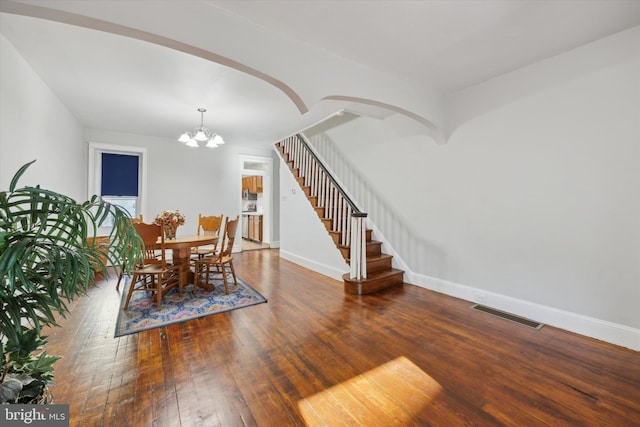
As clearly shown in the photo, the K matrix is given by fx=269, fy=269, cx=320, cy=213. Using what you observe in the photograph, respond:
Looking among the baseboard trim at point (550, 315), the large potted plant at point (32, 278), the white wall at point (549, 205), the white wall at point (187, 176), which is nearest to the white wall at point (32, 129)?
the white wall at point (187, 176)

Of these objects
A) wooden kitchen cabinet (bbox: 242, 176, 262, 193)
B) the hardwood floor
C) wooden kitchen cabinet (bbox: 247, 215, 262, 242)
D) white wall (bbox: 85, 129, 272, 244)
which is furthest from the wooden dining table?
wooden kitchen cabinet (bbox: 242, 176, 262, 193)

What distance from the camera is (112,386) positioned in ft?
5.94

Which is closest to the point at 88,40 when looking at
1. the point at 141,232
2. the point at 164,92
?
the point at 164,92

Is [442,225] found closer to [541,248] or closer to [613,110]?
[541,248]

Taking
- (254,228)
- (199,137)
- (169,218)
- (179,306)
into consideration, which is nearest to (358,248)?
(179,306)

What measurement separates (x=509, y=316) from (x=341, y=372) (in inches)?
83.5

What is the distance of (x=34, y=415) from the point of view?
1.09m

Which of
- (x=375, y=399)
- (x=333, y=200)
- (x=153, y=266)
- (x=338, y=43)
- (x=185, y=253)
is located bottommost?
(x=375, y=399)

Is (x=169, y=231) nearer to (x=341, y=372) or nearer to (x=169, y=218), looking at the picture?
(x=169, y=218)

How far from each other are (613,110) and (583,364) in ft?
7.06

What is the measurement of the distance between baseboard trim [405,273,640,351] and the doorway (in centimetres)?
494

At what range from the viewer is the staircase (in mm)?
3764

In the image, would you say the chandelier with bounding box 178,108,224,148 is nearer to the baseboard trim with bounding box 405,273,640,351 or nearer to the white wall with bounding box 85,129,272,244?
the white wall with bounding box 85,129,272,244

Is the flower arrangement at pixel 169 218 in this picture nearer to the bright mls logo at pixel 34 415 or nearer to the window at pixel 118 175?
the window at pixel 118 175
